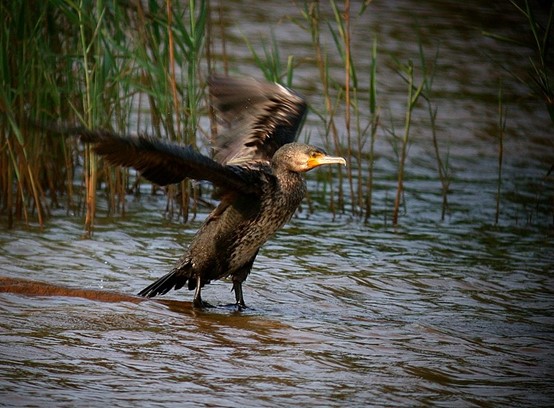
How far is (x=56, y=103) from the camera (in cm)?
649

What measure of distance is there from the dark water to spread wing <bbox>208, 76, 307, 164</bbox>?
2.55 feet

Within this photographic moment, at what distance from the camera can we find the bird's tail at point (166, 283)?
566 cm

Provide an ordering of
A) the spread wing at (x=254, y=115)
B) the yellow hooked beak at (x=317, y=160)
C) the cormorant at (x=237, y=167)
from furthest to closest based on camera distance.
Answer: the spread wing at (x=254, y=115) → the yellow hooked beak at (x=317, y=160) → the cormorant at (x=237, y=167)

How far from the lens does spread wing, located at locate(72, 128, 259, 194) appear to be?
4539 millimetres

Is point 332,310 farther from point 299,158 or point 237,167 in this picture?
point 237,167

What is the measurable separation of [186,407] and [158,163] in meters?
1.28

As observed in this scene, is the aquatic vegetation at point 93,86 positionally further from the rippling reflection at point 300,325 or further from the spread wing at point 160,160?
the spread wing at point 160,160

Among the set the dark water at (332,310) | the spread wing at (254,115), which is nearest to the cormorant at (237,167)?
the spread wing at (254,115)

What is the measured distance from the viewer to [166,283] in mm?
5684

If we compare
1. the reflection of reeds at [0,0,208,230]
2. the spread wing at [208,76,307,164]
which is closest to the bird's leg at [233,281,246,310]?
the spread wing at [208,76,307,164]

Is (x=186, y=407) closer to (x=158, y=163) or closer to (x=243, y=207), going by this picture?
(x=158, y=163)

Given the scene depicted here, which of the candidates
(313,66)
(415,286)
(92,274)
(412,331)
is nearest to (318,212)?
(415,286)

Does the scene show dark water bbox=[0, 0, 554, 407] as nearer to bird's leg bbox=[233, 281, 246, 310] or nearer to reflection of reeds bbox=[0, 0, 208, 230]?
bird's leg bbox=[233, 281, 246, 310]

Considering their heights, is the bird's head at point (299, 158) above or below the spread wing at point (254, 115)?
below
